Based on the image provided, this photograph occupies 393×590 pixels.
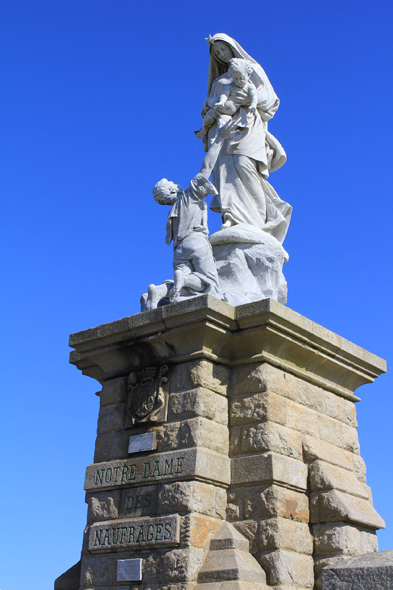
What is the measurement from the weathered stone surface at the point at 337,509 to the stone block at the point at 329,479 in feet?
0.19

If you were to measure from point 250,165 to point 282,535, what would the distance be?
4.78 meters

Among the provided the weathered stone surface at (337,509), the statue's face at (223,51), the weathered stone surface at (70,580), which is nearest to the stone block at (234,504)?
the weathered stone surface at (337,509)

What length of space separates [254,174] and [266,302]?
9.76 ft

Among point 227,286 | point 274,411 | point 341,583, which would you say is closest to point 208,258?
point 227,286

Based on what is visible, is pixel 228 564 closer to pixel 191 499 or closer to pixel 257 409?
pixel 191 499

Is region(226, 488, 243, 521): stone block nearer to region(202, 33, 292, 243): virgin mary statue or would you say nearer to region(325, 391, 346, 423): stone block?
region(325, 391, 346, 423): stone block

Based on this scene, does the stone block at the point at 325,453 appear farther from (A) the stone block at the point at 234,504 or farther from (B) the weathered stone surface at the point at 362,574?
(B) the weathered stone surface at the point at 362,574

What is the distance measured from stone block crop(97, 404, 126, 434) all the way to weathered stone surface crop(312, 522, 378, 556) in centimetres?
215

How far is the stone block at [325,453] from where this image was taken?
641 cm

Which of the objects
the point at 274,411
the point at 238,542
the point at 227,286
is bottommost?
the point at 238,542

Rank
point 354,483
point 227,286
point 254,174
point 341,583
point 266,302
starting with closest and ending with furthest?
point 341,583
point 266,302
point 354,483
point 227,286
point 254,174

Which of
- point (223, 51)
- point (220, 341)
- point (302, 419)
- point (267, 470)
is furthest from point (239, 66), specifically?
point (267, 470)

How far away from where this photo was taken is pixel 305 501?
6246mm

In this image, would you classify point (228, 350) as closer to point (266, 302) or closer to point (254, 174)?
point (266, 302)
